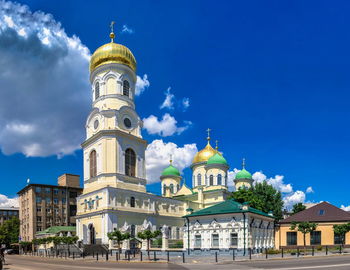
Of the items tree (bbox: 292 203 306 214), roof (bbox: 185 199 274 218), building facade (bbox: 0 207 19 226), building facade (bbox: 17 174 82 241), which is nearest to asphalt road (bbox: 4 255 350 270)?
roof (bbox: 185 199 274 218)

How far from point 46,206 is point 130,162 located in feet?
103

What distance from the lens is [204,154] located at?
77438 mm

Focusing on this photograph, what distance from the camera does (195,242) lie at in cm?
4119

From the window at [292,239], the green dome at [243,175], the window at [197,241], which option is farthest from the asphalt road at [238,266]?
the green dome at [243,175]

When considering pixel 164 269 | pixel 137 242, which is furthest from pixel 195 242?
pixel 164 269

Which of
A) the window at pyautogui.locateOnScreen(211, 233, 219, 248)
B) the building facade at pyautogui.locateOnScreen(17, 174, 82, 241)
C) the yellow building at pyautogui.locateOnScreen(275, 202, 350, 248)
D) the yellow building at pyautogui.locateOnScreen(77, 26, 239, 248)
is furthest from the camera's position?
the building facade at pyautogui.locateOnScreen(17, 174, 82, 241)

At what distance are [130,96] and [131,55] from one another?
6606 mm

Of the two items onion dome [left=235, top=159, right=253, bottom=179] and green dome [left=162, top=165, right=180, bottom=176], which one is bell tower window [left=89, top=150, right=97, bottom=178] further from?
onion dome [left=235, top=159, right=253, bottom=179]

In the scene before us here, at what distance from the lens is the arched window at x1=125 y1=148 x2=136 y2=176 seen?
5238cm

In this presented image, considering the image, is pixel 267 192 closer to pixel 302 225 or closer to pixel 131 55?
pixel 302 225

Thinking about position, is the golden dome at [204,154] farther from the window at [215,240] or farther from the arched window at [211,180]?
the window at [215,240]

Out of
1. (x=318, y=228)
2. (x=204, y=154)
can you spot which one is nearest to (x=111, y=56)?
(x=204, y=154)

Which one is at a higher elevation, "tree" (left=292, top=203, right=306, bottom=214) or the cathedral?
the cathedral

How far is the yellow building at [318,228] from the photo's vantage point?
52.2 metres
